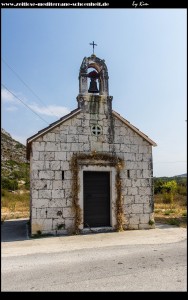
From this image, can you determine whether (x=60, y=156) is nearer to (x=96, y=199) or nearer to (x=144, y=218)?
(x=96, y=199)

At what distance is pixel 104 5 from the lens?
3.26 m

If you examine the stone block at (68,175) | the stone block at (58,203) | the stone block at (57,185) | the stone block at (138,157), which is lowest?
the stone block at (58,203)

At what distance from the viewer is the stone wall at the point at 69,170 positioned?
32.6 ft

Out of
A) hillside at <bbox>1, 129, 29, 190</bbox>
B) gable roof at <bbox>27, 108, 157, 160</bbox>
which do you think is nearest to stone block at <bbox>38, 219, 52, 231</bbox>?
gable roof at <bbox>27, 108, 157, 160</bbox>

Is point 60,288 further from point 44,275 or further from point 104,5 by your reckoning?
point 104,5

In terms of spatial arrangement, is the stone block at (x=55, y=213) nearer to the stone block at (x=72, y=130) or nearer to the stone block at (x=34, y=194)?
the stone block at (x=34, y=194)

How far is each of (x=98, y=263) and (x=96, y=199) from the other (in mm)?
4382

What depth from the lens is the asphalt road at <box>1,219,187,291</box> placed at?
4.82 metres

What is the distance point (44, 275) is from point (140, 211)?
609cm

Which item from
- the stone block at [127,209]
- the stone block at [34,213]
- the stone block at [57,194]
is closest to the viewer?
the stone block at [34,213]

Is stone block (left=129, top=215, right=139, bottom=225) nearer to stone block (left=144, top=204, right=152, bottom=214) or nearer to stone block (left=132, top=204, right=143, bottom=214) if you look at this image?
stone block (left=132, top=204, right=143, bottom=214)

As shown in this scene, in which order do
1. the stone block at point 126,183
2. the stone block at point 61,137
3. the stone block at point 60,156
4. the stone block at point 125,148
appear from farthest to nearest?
1. the stone block at point 125,148
2. the stone block at point 126,183
3. the stone block at point 61,137
4. the stone block at point 60,156

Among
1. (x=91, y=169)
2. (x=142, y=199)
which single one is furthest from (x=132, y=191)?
(x=91, y=169)

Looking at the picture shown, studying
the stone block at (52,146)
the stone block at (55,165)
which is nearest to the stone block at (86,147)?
the stone block at (52,146)
